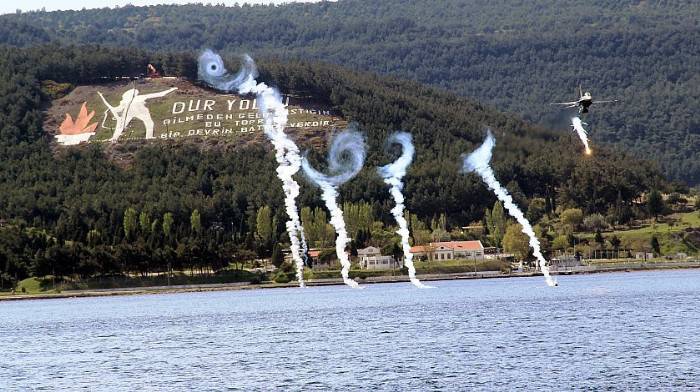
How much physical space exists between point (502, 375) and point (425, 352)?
39.8 feet

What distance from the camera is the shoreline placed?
17177 centimetres

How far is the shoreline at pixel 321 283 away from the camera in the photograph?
564 ft

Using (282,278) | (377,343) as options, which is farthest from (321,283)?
(377,343)

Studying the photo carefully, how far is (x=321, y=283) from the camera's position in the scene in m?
184

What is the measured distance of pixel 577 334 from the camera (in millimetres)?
91562

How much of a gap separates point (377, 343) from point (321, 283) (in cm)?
9292

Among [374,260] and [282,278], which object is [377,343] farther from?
[374,260]

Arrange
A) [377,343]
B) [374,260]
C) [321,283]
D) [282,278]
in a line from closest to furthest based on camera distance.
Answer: [377,343]
[282,278]
[321,283]
[374,260]

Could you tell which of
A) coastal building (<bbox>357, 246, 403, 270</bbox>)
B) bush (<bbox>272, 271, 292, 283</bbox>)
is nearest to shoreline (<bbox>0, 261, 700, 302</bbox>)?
bush (<bbox>272, 271, 292, 283</bbox>)

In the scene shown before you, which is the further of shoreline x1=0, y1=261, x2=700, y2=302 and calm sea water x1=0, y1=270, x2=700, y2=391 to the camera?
shoreline x1=0, y1=261, x2=700, y2=302

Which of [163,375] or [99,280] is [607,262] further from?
[163,375]

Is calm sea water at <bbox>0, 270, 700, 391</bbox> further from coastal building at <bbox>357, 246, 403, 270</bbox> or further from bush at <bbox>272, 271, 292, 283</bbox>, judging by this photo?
coastal building at <bbox>357, 246, 403, 270</bbox>

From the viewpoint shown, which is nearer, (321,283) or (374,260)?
(321,283)

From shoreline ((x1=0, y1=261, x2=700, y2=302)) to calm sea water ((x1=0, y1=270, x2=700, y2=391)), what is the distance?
953 inches
